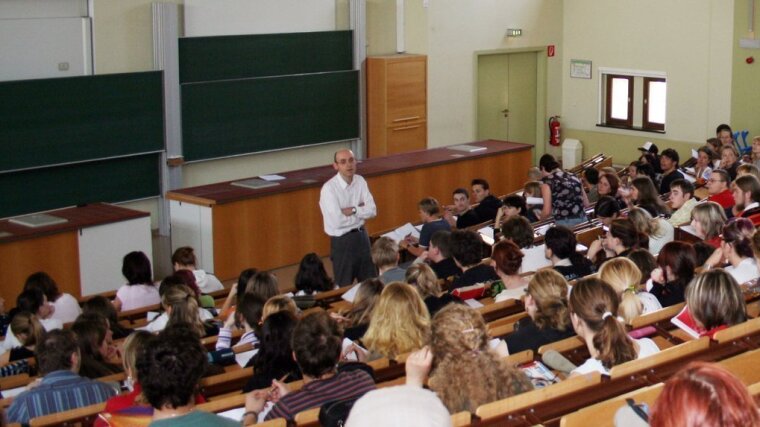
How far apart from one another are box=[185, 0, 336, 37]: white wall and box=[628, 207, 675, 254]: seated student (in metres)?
6.40

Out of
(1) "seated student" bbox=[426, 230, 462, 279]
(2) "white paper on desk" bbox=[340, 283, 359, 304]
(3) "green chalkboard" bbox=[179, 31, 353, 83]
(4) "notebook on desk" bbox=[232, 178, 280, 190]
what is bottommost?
(2) "white paper on desk" bbox=[340, 283, 359, 304]

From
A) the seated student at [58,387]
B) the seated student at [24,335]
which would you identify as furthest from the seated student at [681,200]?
the seated student at [58,387]

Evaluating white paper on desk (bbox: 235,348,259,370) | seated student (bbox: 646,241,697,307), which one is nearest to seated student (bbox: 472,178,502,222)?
seated student (bbox: 646,241,697,307)

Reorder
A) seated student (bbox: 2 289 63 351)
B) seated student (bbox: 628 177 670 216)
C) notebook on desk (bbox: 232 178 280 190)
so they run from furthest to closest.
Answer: notebook on desk (bbox: 232 178 280 190), seated student (bbox: 628 177 670 216), seated student (bbox: 2 289 63 351)

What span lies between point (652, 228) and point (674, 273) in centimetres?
199

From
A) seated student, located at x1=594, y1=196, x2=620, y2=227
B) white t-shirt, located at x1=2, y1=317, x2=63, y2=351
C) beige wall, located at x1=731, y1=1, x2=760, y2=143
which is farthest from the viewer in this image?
beige wall, located at x1=731, y1=1, x2=760, y2=143

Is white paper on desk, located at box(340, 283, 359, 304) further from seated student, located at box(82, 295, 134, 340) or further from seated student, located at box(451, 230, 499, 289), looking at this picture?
seated student, located at box(82, 295, 134, 340)

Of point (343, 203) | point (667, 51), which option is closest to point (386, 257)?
point (343, 203)

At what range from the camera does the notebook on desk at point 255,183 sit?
11.0 meters

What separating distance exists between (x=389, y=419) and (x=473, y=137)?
13461 mm

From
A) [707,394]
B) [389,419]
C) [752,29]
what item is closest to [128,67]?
[752,29]

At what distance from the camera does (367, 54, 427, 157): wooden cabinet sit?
1454cm

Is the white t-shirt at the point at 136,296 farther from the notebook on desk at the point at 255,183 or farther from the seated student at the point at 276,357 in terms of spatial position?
the notebook on desk at the point at 255,183

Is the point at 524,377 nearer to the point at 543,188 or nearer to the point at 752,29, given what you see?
the point at 543,188
